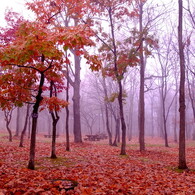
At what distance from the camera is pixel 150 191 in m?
6.04

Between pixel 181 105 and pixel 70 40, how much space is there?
5.52 meters

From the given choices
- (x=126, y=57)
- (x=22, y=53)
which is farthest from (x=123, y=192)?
(x=126, y=57)

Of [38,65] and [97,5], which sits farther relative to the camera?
[97,5]

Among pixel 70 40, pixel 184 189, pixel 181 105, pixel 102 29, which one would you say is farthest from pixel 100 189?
pixel 102 29

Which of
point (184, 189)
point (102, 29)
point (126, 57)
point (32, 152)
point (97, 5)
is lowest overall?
point (184, 189)

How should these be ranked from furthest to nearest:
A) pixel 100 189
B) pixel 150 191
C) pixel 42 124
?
pixel 42 124
pixel 150 191
pixel 100 189

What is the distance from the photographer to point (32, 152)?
739 centimetres

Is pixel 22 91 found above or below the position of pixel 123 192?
above

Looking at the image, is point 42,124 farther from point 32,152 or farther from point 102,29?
point 32,152

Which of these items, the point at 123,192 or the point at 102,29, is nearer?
the point at 123,192

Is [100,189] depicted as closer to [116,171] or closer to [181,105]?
[116,171]

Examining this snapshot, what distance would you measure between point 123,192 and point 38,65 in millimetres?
4756

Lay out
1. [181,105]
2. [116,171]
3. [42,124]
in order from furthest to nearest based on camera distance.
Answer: [42,124], [181,105], [116,171]

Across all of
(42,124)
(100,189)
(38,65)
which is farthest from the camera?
(42,124)
